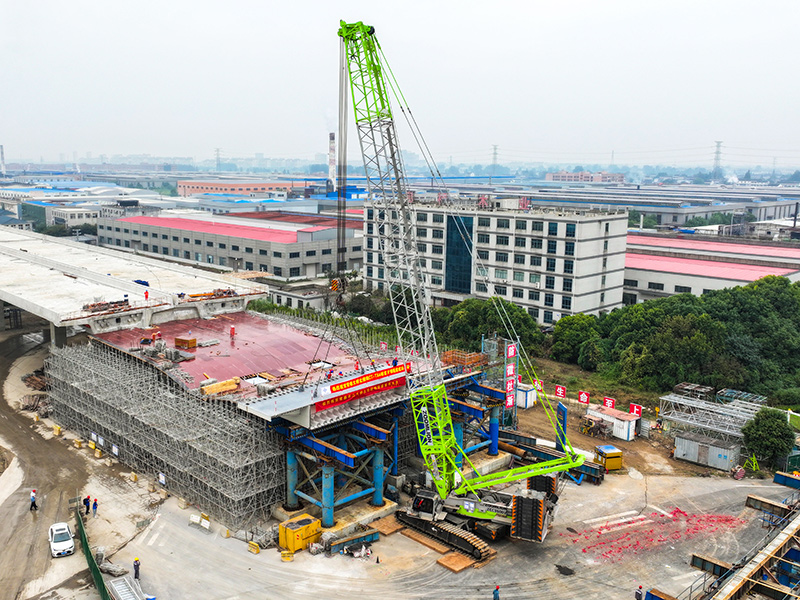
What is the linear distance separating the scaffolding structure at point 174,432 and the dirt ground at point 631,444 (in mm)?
24986

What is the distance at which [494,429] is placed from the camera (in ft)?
169

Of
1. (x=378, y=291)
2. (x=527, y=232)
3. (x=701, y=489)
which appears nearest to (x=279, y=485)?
(x=701, y=489)

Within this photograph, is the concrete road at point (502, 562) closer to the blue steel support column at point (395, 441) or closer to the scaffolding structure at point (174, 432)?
the scaffolding structure at point (174, 432)

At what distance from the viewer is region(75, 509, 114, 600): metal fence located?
3347 cm

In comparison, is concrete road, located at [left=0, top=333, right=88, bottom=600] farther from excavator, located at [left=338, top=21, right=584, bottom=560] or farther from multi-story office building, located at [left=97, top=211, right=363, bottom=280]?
multi-story office building, located at [left=97, top=211, right=363, bottom=280]

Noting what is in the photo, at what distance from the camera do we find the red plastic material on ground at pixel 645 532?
40.2 m

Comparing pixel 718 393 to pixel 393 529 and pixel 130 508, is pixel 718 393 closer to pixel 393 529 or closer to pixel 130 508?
pixel 393 529

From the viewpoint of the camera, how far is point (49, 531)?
39656 mm

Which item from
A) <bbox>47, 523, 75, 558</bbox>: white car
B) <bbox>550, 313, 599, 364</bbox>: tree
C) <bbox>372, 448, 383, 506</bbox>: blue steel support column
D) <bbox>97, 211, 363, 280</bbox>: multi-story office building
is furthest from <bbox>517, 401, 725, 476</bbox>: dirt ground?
<bbox>97, 211, 363, 280</bbox>: multi-story office building

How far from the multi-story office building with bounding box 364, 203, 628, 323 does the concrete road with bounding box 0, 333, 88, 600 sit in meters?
45.5

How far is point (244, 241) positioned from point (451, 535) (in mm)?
95023

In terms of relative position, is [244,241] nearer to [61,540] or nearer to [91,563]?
[61,540]

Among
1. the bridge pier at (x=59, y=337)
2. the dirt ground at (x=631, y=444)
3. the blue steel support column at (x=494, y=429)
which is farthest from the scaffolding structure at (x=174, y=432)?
the dirt ground at (x=631, y=444)

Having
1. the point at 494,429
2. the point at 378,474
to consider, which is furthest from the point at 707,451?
the point at 378,474
